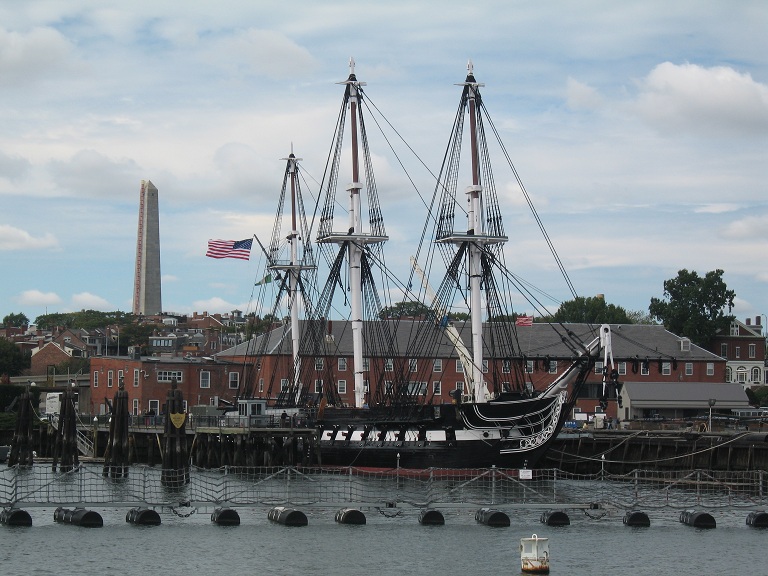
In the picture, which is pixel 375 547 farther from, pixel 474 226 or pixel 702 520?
pixel 474 226

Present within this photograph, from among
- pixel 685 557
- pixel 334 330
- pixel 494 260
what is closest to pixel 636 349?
pixel 334 330

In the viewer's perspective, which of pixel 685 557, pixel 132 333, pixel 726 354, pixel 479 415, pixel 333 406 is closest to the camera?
pixel 685 557

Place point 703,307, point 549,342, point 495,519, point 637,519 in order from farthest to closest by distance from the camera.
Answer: point 703,307, point 549,342, point 637,519, point 495,519

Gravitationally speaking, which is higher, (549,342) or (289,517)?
(549,342)

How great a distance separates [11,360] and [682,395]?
264ft

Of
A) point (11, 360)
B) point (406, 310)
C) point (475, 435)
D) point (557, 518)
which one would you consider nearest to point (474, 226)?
point (475, 435)

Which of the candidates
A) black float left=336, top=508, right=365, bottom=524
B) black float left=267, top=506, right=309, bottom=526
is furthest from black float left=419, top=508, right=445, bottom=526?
black float left=267, top=506, right=309, bottom=526

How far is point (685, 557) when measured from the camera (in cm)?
4106

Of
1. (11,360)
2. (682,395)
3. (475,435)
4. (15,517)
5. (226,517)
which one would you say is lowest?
(226,517)

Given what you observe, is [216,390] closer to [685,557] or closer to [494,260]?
[494,260]

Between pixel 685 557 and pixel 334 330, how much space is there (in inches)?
2908

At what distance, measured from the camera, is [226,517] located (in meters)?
46.0

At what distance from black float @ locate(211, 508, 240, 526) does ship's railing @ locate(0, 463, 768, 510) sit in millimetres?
340

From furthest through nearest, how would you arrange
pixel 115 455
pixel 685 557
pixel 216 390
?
1. pixel 216 390
2. pixel 115 455
3. pixel 685 557
